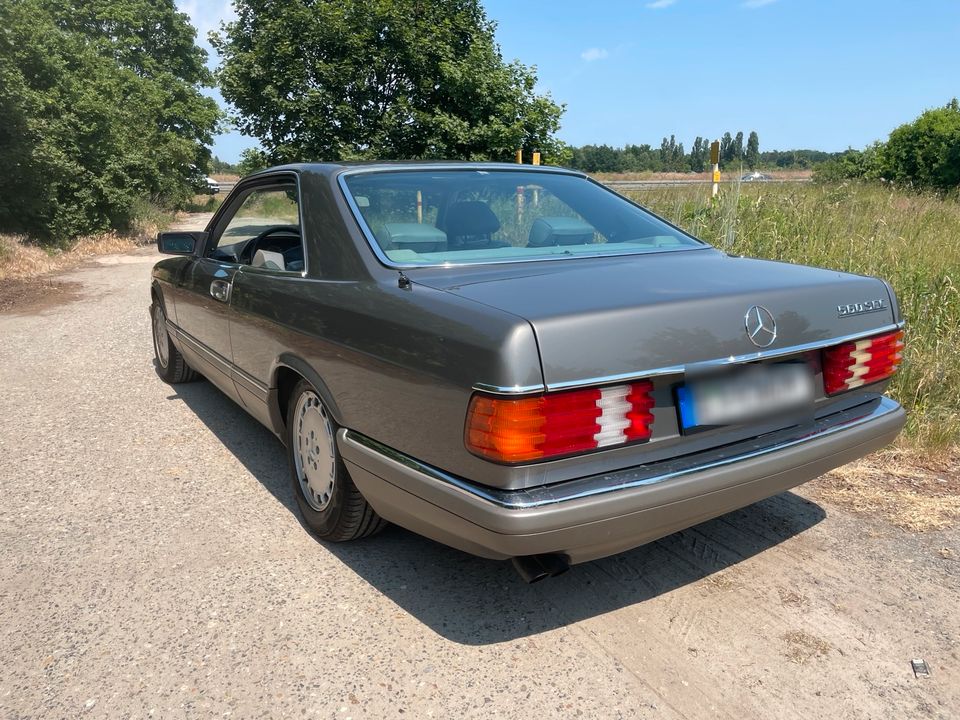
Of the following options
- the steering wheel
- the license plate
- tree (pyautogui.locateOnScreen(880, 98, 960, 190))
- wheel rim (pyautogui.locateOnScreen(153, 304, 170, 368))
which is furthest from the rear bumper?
tree (pyautogui.locateOnScreen(880, 98, 960, 190))

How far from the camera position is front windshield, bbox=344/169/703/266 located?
314 cm

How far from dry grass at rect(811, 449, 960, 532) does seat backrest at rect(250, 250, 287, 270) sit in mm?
2921

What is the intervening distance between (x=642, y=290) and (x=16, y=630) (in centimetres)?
254

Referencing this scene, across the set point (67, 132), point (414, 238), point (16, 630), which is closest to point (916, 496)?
point (414, 238)

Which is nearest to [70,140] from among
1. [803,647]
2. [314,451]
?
[314,451]

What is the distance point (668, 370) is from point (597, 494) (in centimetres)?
45

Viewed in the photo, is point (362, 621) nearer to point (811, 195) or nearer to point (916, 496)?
point (916, 496)

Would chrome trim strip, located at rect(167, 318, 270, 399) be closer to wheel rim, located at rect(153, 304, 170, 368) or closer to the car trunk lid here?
wheel rim, located at rect(153, 304, 170, 368)

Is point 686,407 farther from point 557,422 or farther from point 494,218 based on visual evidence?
point 494,218

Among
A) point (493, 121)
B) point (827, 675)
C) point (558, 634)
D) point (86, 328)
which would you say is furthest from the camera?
point (493, 121)

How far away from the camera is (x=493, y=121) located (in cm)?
1366

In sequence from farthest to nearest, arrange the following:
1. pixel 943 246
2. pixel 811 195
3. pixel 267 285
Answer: pixel 811 195
pixel 943 246
pixel 267 285

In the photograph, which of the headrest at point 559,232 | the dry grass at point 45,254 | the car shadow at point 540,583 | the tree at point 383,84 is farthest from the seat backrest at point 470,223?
the dry grass at point 45,254

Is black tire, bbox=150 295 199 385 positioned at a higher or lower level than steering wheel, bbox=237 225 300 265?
lower
